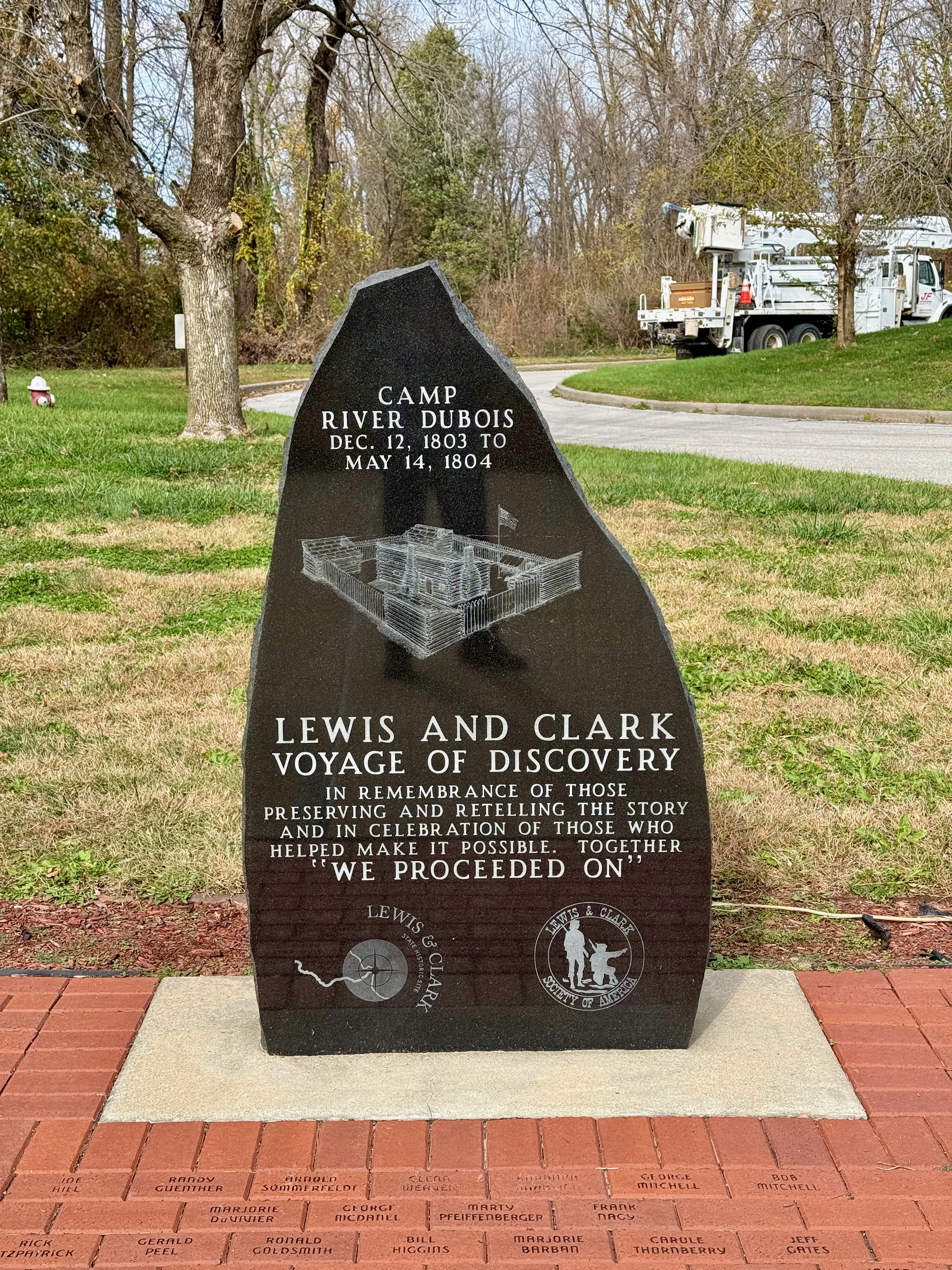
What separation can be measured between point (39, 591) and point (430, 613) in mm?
5480

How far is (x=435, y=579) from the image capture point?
9.89 feet

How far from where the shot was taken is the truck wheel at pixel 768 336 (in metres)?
29.0

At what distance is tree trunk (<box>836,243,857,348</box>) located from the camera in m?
23.2

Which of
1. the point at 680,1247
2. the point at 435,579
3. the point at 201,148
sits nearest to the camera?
the point at 680,1247

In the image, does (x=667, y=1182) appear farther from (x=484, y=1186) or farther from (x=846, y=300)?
(x=846, y=300)

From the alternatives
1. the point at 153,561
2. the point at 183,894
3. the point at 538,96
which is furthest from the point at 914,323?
the point at 183,894

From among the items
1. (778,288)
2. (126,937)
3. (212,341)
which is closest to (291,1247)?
(126,937)

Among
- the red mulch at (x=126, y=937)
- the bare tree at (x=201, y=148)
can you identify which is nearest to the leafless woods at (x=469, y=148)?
the bare tree at (x=201, y=148)

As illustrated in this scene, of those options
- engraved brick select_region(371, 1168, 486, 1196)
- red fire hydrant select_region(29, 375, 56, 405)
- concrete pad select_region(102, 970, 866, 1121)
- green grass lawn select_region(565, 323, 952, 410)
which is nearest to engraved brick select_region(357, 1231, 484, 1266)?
engraved brick select_region(371, 1168, 486, 1196)

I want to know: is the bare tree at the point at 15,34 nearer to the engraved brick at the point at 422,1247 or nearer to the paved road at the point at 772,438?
the paved road at the point at 772,438

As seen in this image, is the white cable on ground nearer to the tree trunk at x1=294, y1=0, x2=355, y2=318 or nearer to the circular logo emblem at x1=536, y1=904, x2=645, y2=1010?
the circular logo emblem at x1=536, y1=904, x2=645, y2=1010

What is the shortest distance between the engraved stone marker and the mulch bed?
0.64m

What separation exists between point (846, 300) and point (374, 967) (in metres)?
23.2

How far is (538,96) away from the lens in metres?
44.2
